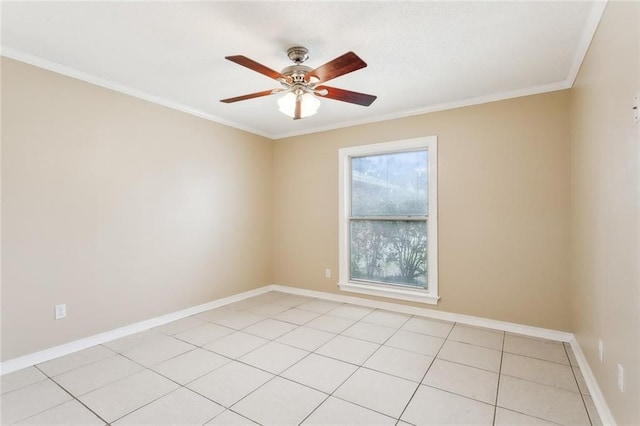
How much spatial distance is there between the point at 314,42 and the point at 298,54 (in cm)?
16

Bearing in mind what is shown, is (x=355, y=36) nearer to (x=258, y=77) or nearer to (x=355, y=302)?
(x=258, y=77)

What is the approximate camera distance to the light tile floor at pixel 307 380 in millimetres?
1854

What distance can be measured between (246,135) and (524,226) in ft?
12.1

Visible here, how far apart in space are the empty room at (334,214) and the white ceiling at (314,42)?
0.02m

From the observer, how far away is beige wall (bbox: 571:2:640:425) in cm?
141

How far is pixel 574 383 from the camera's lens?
2.18 m

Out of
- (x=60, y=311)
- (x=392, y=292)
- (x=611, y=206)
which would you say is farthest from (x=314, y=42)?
(x=60, y=311)

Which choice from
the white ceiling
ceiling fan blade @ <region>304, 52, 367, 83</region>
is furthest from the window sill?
ceiling fan blade @ <region>304, 52, 367, 83</region>

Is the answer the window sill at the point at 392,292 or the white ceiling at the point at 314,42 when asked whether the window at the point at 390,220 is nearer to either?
the window sill at the point at 392,292

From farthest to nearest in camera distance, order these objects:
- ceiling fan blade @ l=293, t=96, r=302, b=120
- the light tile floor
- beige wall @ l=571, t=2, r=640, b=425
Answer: ceiling fan blade @ l=293, t=96, r=302, b=120 < the light tile floor < beige wall @ l=571, t=2, r=640, b=425

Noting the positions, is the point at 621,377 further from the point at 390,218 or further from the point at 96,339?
the point at 96,339

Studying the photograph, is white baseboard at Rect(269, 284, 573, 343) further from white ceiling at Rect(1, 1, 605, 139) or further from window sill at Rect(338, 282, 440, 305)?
white ceiling at Rect(1, 1, 605, 139)

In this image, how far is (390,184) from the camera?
4.02 meters

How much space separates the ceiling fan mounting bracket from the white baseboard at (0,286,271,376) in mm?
2999
